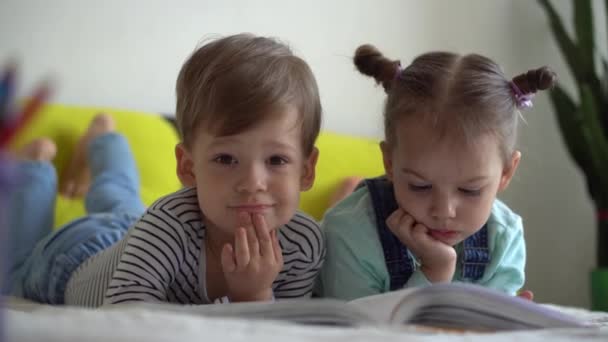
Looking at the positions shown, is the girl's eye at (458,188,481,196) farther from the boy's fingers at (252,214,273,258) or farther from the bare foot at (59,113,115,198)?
the bare foot at (59,113,115,198)

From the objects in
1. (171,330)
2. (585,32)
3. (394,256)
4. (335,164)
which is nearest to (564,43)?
(585,32)

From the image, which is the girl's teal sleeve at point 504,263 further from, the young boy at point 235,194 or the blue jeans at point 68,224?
the blue jeans at point 68,224

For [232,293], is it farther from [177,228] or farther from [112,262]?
[112,262]

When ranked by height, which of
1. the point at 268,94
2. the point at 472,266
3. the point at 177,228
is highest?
the point at 268,94

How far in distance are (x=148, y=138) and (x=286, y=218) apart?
0.83 metres

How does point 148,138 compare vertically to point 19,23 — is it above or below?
below

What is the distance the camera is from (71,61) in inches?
69.9

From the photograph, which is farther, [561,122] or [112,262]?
[561,122]

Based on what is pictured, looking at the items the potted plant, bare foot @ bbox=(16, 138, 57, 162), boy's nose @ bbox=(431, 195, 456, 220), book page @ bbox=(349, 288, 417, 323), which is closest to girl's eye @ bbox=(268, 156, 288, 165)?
boy's nose @ bbox=(431, 195, 456, 220)

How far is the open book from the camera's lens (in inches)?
24.3

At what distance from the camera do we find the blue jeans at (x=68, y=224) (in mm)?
1313

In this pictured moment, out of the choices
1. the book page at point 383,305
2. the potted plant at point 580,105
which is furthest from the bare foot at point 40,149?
the potted plant at point 580,105

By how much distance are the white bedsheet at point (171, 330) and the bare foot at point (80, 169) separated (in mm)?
1170

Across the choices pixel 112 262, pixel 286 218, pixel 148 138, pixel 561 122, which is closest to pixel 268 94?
pixel 286 218
